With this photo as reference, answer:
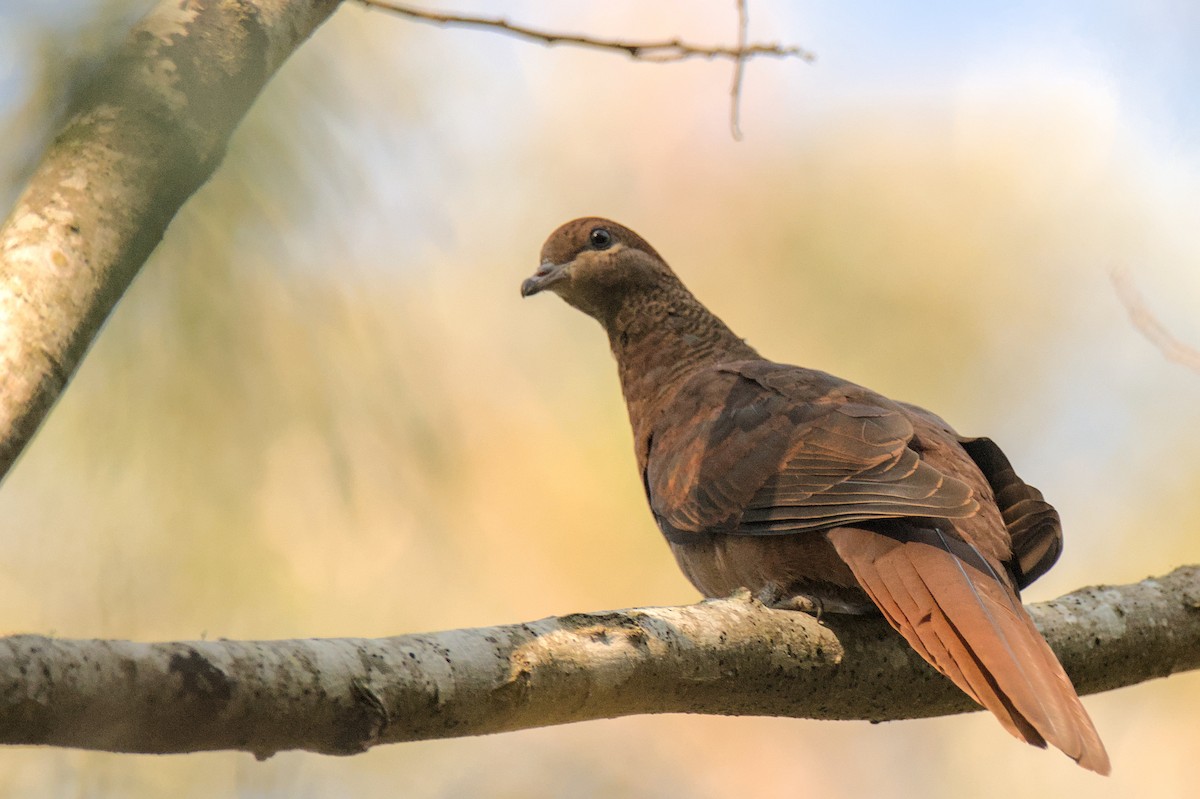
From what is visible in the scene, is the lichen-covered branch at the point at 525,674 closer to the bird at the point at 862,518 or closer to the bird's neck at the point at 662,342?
the bird at the point at 862,518

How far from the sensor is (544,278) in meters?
4.47

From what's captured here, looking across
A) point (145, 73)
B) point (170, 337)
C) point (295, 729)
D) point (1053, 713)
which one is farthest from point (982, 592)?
point (145, 73)

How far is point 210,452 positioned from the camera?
220cm

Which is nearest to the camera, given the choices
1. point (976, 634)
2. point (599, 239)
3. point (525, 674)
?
point (525, 674)

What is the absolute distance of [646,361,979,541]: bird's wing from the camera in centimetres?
299

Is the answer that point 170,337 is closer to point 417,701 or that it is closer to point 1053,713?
point 417,701

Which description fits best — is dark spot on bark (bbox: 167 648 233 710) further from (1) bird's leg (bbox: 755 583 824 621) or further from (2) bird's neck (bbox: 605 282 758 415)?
(2) bird's neck (bbox: 605 282 758 415)

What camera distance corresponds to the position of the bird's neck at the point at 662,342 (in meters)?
4.36

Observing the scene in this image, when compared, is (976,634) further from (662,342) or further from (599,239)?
(599,239)

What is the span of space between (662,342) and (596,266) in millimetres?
397

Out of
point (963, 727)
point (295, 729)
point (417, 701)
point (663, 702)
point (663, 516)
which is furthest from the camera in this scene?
point (963, 727)

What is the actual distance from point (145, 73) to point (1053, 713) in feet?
6.77

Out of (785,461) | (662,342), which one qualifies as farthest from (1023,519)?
(662,342)

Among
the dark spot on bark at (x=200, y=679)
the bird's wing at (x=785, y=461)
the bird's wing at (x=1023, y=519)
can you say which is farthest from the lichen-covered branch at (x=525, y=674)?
the bird's wing at (x=785, y=461)
